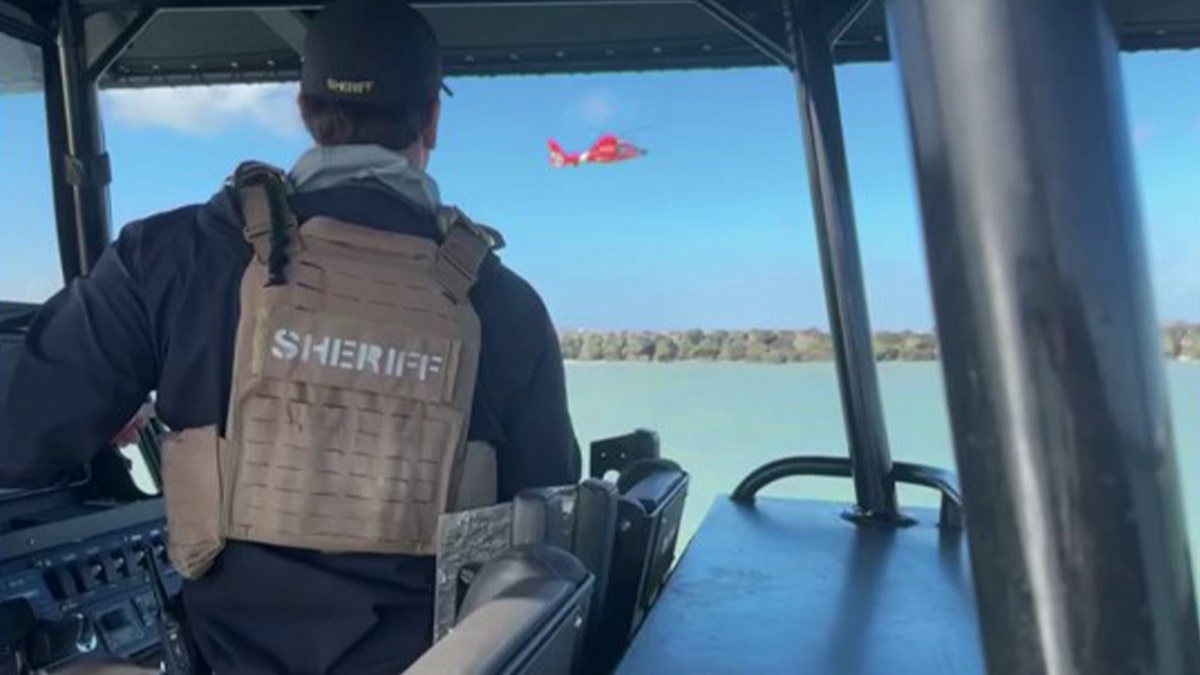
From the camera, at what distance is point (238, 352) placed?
1.41 m

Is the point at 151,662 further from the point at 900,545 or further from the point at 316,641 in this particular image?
the point at 900,545

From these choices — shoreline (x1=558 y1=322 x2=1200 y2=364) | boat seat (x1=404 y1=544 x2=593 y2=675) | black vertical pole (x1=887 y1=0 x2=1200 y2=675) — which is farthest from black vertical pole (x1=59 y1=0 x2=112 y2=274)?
black vertical pole (x1=887 y1=0 x2=1200 y2=675)

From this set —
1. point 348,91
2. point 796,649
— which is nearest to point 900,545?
point 796,649

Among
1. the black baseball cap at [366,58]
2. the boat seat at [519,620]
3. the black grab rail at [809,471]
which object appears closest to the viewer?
the boat seat at [519,620]

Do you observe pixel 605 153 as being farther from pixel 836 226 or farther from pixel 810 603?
pixel 810 603

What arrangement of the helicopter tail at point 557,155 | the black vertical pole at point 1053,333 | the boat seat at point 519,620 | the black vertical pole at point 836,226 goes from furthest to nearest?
the helicopter tail at point 557,155 → the black vertical pole at point 836,226 → the boat seat at point 519,620 → the black vertical pole at point 1053,333

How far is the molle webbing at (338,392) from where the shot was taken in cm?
140

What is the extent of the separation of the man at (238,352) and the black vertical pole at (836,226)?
4.21ft

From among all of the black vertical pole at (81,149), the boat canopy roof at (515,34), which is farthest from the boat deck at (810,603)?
the black vertical pole at (81,149)

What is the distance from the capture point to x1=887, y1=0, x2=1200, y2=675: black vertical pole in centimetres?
41

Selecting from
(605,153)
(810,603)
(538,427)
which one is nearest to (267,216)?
(538,427)

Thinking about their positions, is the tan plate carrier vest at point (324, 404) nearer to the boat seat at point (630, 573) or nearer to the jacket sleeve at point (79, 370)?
the jacket sleeve at point (79, 370)

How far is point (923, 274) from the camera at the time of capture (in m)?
0.47

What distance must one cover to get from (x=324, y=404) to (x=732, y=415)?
66.0 inches
